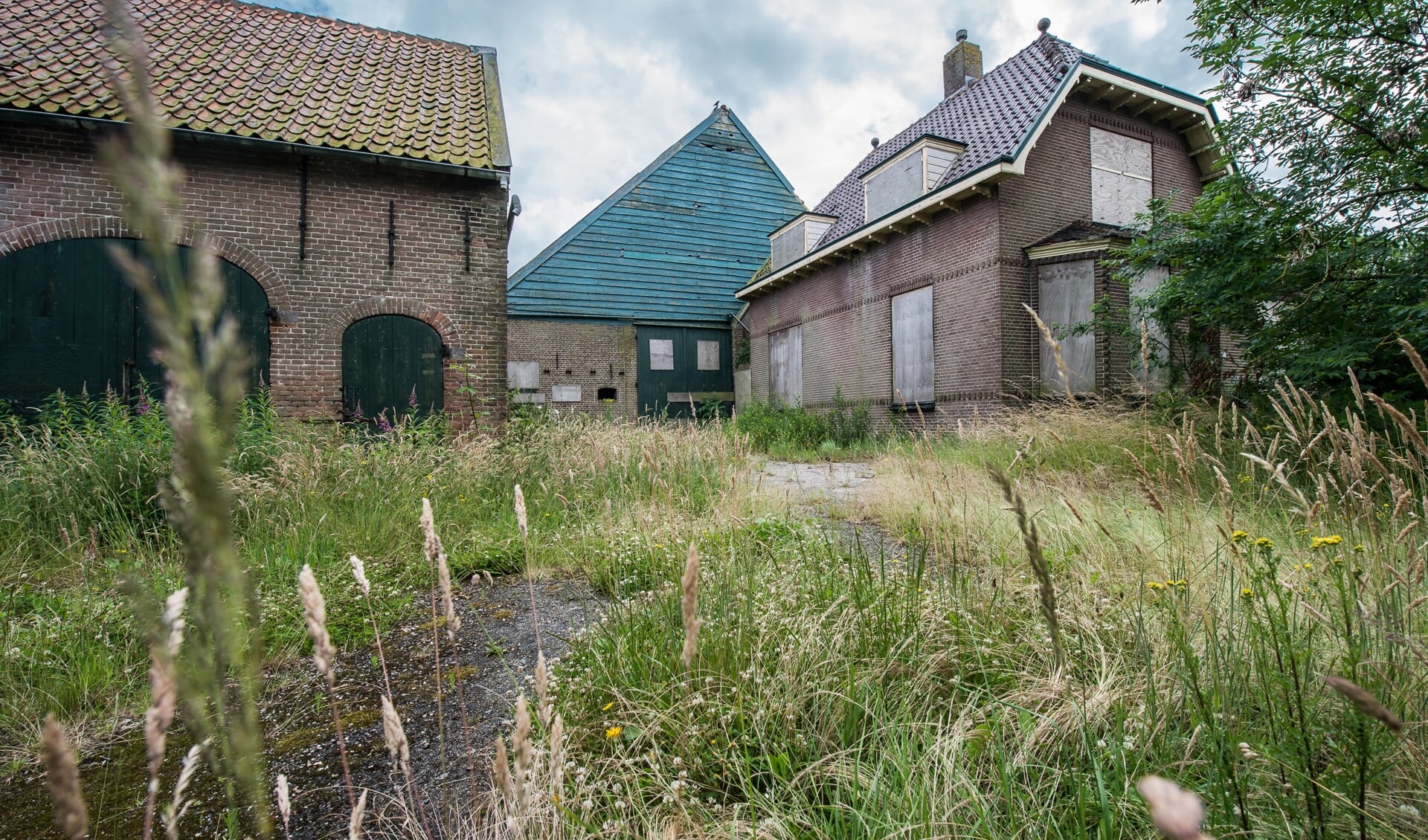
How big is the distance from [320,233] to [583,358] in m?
7.79

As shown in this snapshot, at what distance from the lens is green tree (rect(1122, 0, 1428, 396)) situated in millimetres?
4875

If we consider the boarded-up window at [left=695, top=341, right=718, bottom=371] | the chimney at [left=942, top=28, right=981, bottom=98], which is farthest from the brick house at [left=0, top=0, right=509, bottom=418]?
the chimney at [left=942, top=28, right=981, bottom=98]

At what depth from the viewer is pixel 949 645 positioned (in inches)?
87.3

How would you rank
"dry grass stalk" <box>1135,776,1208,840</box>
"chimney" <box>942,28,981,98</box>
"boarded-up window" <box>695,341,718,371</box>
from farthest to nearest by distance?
"boarded-up window" <box>695,341,718,371</box> → "chimney" <box>942,28,981,98</box> → "dry grass stalk" <box>1135,776,1208,840</box>

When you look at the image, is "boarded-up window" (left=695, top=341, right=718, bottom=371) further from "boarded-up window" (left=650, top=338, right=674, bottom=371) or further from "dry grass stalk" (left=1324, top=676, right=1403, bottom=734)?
"dry grass stalk" (left=1324, top=676, right=1403, bottom=734)

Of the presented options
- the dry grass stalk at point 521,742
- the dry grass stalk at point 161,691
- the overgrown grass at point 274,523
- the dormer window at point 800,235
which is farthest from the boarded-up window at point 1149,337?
the dry grass stalk at point 161,691

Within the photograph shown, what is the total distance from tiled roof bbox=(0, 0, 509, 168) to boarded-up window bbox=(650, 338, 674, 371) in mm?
7458

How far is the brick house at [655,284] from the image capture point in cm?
1583

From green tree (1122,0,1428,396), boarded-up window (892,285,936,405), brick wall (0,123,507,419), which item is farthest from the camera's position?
boarded-up window (892,285,936,405)

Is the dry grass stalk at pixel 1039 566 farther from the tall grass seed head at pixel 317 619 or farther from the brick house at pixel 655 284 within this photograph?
the brick house at pixel 655 284

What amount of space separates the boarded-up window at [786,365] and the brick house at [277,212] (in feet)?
26.6

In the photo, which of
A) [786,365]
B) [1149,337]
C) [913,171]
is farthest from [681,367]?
[1149,337]

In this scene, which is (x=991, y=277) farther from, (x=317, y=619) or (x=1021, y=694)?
(x=317, y=619)

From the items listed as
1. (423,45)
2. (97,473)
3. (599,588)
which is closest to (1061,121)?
(423,45)
